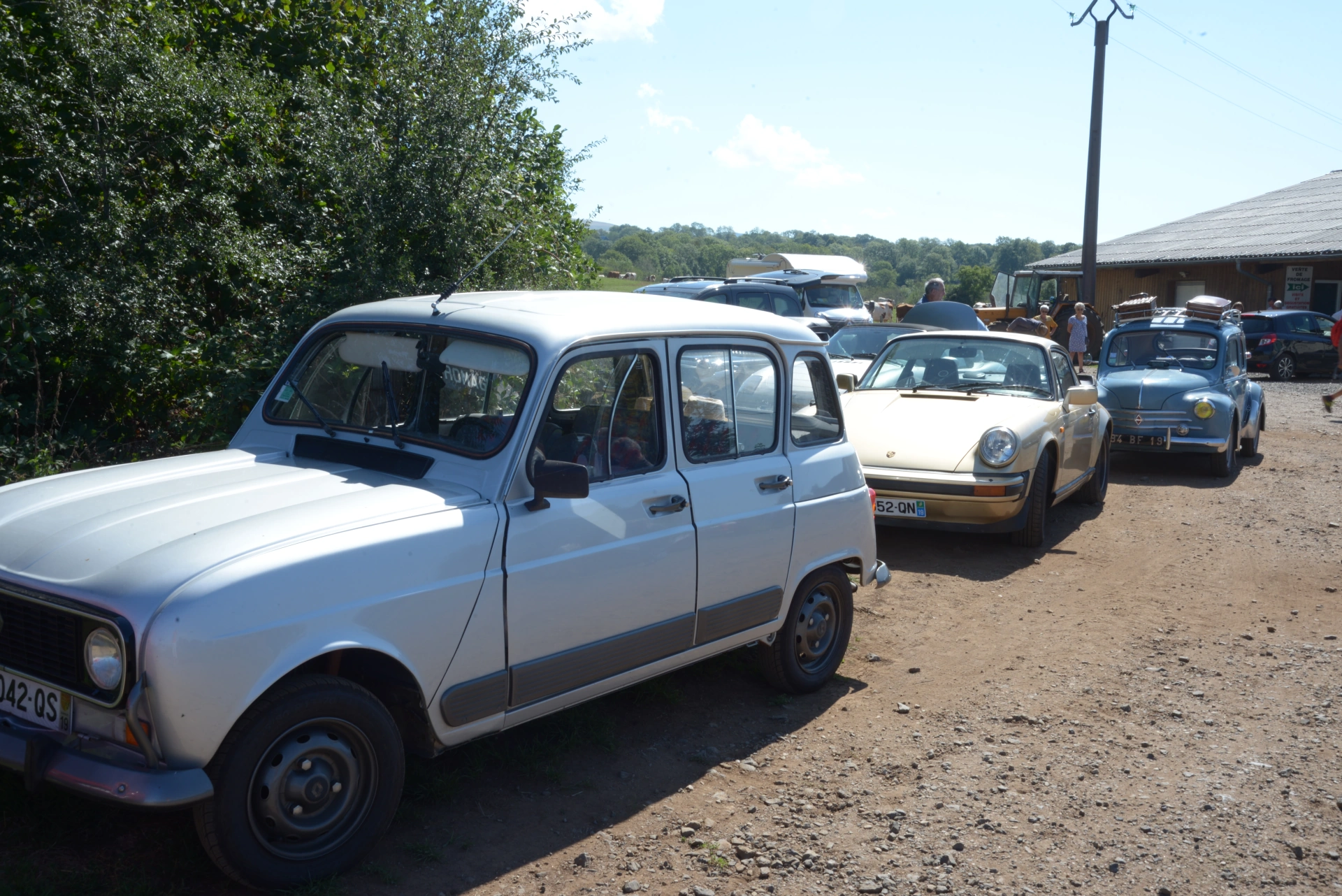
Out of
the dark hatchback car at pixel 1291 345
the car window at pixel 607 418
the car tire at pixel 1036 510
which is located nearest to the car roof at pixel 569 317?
the car window at pixel 607 418

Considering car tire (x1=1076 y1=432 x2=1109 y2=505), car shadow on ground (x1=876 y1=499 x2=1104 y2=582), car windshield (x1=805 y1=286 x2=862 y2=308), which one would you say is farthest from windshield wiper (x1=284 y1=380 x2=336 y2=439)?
car windshield (x1=805 y1=286 x2=862 y2=308)

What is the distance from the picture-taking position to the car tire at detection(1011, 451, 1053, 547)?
26.5ft

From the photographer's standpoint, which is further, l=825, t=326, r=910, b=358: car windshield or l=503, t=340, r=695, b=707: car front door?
l=825, t=326, r=910, b=358: car windshield

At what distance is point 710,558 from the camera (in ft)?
14.2

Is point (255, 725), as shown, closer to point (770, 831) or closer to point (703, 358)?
point (770, 831)

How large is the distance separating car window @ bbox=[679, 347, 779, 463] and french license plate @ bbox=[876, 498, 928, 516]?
3.21 m

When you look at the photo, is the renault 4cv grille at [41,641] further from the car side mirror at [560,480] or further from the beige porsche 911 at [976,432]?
the beige porsche 911 at [976,432]

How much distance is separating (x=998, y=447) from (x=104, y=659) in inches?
250

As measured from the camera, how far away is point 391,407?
13.3 ft

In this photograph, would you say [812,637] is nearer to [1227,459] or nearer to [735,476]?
[735,476]

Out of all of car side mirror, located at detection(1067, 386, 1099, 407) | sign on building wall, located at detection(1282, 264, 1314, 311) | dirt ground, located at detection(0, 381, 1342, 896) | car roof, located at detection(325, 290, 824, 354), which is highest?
sign on building wall, located at detection(1282, 264, 1314, 311)

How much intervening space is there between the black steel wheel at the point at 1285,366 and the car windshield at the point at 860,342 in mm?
17205

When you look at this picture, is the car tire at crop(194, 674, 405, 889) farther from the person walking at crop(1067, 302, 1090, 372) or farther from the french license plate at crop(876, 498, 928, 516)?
the person walking at crop(1067, 302, 1090, 372)

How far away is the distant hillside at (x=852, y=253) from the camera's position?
47.7 metres
